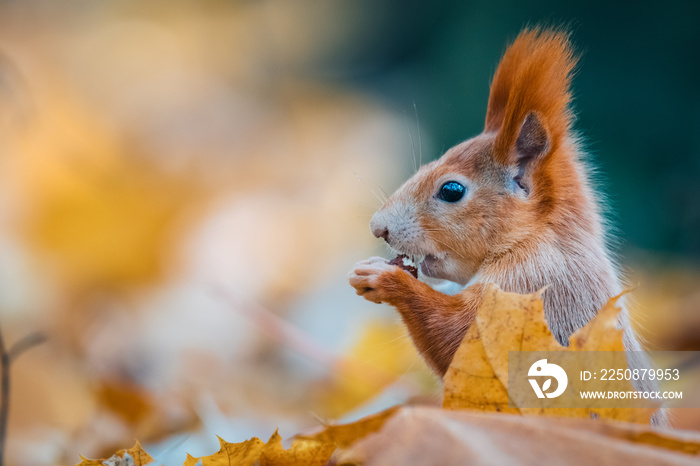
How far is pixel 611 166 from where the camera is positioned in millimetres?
1651

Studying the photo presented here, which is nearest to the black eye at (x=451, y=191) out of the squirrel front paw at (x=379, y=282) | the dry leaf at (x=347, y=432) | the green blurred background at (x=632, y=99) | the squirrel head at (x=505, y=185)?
the squirrel head at (x=505, y=185)

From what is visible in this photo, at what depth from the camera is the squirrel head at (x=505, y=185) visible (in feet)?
2.20

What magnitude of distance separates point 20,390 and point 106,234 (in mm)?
605

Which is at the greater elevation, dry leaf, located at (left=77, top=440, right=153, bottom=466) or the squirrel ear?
the squirrel ear

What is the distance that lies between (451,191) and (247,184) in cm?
133

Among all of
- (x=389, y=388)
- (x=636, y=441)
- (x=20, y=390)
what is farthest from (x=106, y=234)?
(x=636, y=441)

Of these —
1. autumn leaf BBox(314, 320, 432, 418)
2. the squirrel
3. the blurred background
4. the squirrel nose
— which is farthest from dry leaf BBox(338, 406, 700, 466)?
autumn leaf BBox(314, 320, 432, 418)

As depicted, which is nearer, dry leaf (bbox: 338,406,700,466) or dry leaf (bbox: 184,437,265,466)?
dry leaf (bbox: 338,406,700,466)

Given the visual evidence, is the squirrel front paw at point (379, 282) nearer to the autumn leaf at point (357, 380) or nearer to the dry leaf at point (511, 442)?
the dry leaf at point (511, 442)

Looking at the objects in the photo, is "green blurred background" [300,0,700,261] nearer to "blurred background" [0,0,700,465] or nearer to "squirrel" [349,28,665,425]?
"blurred background" [0,0,700,465]

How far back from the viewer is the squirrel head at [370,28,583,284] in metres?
0.67

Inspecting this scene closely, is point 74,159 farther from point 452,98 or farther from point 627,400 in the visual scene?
point 627,400

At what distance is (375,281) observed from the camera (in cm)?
63

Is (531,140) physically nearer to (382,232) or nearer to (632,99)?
(382,232)
